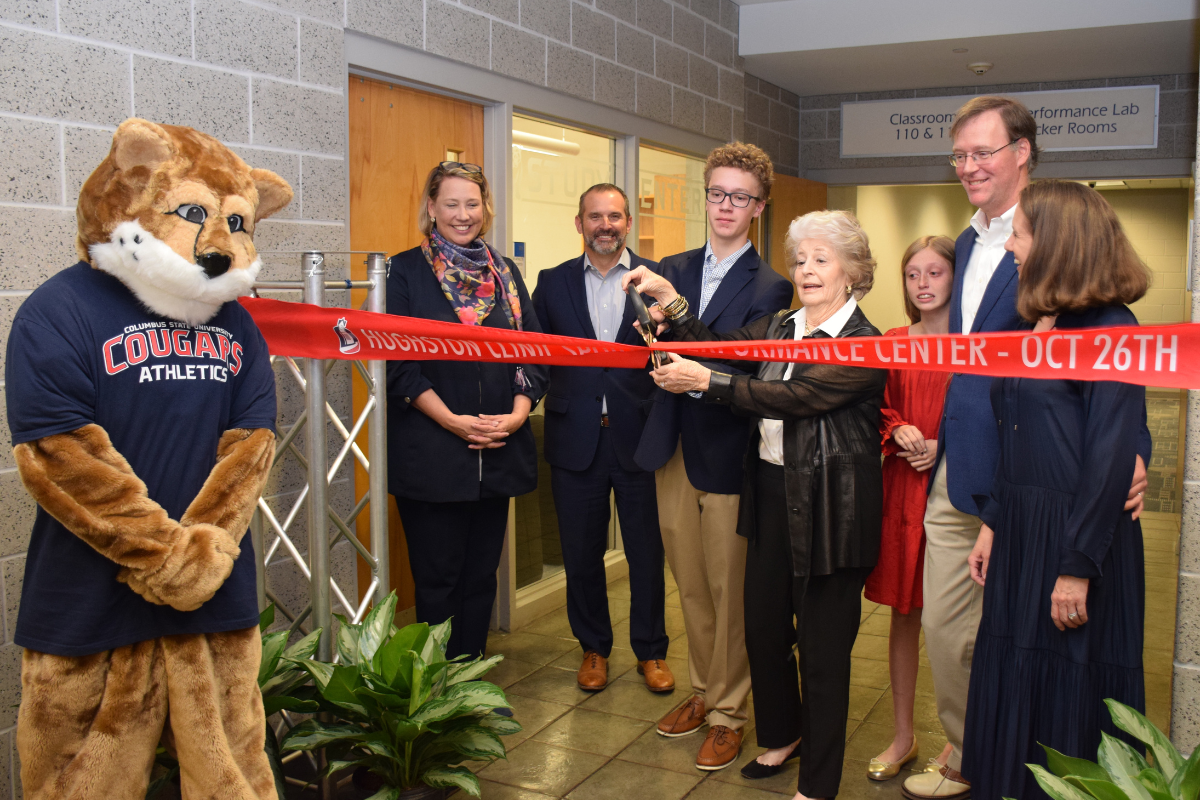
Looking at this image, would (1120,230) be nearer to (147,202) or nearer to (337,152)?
(147,202)

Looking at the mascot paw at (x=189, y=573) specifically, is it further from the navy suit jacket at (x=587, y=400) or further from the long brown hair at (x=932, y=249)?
the long brown hair at (x=932, y=249)

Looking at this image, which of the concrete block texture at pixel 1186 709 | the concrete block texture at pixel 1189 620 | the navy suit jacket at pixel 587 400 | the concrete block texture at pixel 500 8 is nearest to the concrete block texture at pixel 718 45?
the concrete block texture at pixel 500 8

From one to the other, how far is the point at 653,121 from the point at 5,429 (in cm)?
386

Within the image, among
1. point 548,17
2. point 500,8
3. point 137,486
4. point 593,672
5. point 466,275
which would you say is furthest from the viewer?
point 548,17

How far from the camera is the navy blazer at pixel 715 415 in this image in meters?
3.03

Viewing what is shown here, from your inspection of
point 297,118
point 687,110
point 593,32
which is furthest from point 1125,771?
point 687,110

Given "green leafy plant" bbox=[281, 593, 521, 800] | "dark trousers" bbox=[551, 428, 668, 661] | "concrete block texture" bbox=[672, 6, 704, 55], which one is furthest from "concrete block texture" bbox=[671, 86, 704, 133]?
"green leafy plant" bbox=[281, 593, 521, 800]

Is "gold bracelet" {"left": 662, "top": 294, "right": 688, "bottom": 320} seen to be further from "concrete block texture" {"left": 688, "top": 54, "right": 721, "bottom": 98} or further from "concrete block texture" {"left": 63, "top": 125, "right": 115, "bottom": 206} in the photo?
"concrete block texture" {"left": 688, "top": 54, "right": 721, "bottom": 98}

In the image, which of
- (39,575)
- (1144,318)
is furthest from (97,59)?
(1144,318)

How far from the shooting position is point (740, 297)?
309cm

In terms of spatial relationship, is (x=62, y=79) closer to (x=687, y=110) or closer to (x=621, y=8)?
(x=621, y=8)

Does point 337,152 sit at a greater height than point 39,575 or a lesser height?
greater

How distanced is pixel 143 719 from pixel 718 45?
5.38 meters

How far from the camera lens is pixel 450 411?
3.20 metres
